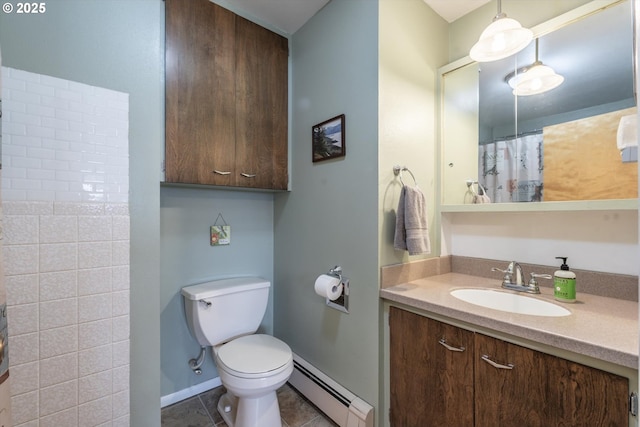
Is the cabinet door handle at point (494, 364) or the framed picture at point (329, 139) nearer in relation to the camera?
the cabinet door handle at point (494, 364)

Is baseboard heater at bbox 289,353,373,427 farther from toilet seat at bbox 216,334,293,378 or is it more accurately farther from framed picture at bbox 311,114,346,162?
framed picture at bbox 311,114,346,162

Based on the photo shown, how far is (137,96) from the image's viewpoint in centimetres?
120

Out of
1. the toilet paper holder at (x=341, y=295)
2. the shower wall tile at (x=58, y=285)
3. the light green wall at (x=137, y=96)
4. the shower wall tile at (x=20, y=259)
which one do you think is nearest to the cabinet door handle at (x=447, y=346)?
the toilet paper holder at (x=341, y=295)

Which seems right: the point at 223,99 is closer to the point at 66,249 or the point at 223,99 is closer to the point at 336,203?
the point at 336,203

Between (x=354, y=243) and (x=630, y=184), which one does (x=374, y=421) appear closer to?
(x=354, y=243)

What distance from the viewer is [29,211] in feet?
3.25

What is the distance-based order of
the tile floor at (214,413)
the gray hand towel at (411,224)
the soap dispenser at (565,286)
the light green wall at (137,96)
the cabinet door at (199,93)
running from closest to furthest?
the light green wall at (137,96), the soap dispenser at (565,286), the gray hand towel at (411,224), the cabinet door at (199,93), the tile floor at (214,413)

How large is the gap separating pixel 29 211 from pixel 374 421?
1.72 metres

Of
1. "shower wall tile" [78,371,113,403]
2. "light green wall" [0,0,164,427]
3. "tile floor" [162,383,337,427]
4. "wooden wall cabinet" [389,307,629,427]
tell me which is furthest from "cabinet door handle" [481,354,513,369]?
"shower wall tile" [78,371,113,403]

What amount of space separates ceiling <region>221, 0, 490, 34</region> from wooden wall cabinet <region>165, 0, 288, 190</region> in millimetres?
87

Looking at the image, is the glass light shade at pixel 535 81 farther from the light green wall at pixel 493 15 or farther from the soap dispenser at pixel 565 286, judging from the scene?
the soap dispenser at pixel 565 286

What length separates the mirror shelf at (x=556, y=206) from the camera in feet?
3.67

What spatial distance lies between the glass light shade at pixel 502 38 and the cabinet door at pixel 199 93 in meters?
1.34

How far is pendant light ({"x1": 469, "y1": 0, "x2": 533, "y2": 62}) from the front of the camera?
1.19 meters
